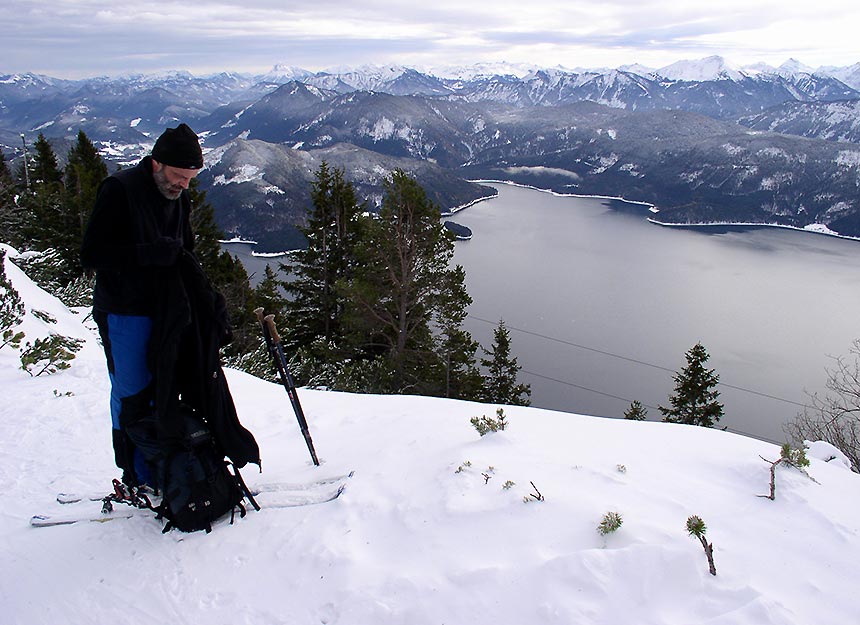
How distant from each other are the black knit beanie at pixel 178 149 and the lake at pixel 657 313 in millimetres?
46457

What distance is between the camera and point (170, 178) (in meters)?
3.21

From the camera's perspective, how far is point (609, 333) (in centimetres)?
6431

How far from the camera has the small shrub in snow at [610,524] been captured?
9.80ft

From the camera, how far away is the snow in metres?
2.65

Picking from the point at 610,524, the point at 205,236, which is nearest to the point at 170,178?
the point at 610,524

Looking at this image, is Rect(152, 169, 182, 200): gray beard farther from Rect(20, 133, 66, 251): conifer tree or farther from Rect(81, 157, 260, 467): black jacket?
Rect(20, 133, 66, 251): conifer tree

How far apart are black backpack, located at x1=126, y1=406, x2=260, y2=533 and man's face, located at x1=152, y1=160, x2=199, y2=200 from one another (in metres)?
1.48

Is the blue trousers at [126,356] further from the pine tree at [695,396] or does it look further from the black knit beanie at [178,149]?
the pine tree at [695,396]

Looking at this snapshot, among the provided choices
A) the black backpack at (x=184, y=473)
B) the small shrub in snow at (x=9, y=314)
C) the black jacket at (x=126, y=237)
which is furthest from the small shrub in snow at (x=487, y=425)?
the small shrub in snow at (x=9, y=314)

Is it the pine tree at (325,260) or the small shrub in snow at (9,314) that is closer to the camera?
the small shrub in snow at (9,314)

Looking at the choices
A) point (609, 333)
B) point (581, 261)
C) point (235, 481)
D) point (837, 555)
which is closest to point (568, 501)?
point (837, 555)

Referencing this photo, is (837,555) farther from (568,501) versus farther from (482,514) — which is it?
(482,514)

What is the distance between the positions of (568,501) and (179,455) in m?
2.65

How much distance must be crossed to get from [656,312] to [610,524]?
76.2 metres
